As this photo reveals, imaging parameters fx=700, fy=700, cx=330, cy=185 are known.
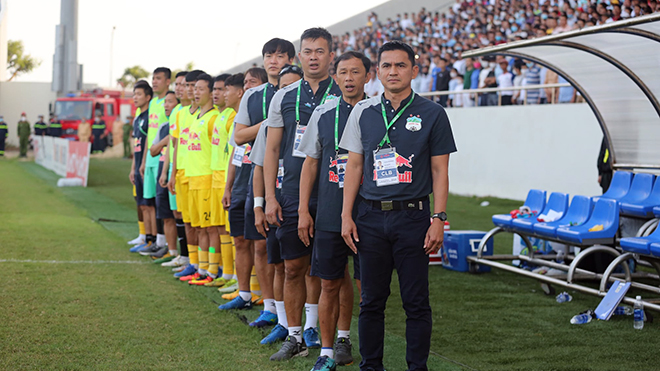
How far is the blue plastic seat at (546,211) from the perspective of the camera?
25.0 ft

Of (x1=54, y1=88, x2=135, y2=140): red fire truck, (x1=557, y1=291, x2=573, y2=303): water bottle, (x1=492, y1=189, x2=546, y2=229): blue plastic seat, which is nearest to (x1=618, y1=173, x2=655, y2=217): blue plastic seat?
(x1=492, y1=189, x2=546, y2=229): blue plastic seat

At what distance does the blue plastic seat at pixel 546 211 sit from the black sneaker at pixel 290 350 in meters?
3.61

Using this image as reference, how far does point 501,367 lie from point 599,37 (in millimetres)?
3735

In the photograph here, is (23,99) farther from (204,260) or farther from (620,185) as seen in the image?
(620,185)

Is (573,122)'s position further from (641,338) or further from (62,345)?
(62,345)

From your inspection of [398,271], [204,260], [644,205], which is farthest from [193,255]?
[644,205]

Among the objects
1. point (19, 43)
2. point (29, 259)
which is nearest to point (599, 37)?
point (29, 259)

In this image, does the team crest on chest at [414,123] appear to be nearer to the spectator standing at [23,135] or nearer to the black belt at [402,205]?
the black belt at [402,205]

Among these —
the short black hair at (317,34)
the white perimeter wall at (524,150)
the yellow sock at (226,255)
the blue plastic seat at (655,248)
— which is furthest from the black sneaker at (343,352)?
the white perimeter wall at (524,150)

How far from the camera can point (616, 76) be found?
760 centimetres

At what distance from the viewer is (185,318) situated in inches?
232

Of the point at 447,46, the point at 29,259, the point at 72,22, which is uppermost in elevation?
the point at 72,22

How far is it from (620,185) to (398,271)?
15.8 feet

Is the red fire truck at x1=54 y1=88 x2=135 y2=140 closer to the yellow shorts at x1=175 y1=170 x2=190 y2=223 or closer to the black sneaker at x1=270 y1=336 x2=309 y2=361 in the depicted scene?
the yellow shorts at x1=175 y1=170 x2=190 y2=223
